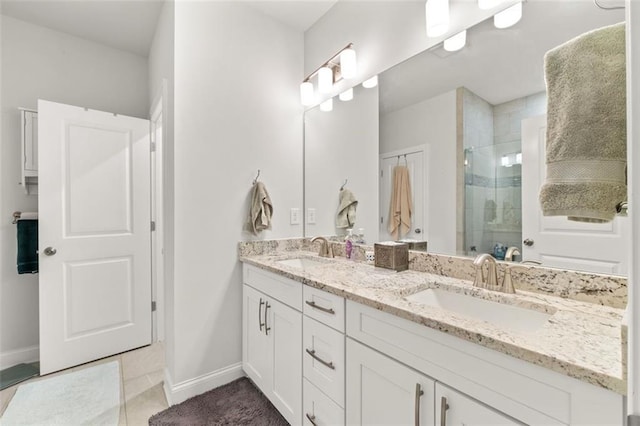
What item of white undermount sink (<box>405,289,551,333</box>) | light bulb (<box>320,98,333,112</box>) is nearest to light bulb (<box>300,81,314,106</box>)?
light bulb (<box>320,98,333,112</box>)

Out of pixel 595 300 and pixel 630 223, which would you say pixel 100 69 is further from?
pixel 595 300

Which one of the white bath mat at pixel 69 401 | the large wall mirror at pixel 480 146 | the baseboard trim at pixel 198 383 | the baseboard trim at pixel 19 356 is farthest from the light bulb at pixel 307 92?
the baseboard trim at pixel 19 356

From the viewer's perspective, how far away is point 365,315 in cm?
108

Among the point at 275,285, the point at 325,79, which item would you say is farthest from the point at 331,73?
the point at 275,285

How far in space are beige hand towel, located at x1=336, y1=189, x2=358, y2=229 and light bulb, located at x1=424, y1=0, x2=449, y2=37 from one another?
102cm

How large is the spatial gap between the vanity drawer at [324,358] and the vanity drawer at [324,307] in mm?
28

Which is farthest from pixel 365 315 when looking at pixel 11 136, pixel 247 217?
pixel 11 136

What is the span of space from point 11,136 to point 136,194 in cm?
92

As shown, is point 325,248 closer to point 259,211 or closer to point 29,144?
point 259,211

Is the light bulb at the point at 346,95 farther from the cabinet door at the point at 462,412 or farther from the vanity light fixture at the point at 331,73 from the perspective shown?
the cabinet door at the point at 462,412

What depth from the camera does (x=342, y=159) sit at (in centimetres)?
205

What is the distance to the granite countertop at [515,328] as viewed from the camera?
24.2 inches

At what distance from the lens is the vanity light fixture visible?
73.8 inches

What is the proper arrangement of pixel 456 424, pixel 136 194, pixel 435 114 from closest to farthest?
pixel 456 424 → pixel 435 114 → pixel 136 194
